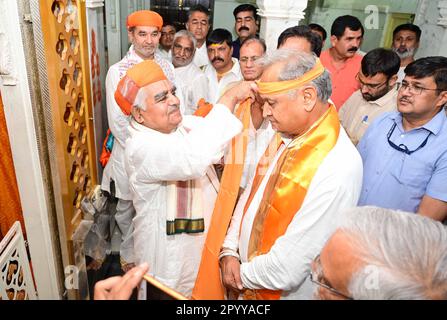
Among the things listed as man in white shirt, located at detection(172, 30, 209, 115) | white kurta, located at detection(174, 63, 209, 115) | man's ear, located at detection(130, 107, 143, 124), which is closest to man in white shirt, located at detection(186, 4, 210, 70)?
man in white shirt, located at detection(172, 30, 209, 115)

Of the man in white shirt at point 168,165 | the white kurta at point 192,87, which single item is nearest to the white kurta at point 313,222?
the man in white shirt at point 168,165

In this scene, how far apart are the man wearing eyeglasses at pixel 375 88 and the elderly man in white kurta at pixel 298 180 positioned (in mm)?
1530

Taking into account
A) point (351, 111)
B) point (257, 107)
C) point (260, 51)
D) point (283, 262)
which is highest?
point (260, 51)

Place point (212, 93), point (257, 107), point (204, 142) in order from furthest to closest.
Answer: point (212, 93) → point (257, 107) → point (204, 142)

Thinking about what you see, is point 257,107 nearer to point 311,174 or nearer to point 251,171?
point 251,171

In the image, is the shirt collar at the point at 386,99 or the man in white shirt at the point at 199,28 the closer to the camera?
the shirt collar at the point at 386,99

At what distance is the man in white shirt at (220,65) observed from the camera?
3.87 metres

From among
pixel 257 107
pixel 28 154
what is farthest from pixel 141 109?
pixel 28 154

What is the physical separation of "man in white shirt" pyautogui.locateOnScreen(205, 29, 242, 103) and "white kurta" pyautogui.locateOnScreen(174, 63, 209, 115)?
11 centimetres

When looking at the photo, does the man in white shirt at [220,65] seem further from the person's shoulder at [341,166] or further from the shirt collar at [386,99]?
the person's shoulder at [341,166]

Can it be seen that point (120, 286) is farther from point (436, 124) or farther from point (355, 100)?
point (355, 100)

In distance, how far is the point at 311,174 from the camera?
1.60 m
